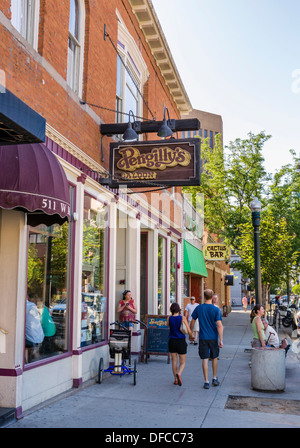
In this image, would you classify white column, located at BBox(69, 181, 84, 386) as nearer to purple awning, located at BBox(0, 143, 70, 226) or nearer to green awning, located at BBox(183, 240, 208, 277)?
purple awning, located at BBox(0, 143, 70, 226)

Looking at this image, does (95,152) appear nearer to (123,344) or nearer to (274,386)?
(123,344)

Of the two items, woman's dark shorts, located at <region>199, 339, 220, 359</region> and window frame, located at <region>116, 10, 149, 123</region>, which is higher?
window frame, located at <region>116, 10, 149, 123</region>

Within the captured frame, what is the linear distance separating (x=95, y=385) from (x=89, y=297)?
1.68 metres

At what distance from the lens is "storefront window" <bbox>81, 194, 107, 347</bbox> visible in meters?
8.83

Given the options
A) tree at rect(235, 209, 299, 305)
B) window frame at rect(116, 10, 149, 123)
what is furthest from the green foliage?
window frame at rect(116, 10, 149, 123)

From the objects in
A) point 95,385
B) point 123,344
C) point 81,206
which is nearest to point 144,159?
point 81,206

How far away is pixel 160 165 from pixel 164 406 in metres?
4.43

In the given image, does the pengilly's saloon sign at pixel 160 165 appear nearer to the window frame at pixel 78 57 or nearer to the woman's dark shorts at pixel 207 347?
the window frame at pixel 78 57

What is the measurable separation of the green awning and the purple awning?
14199 mm

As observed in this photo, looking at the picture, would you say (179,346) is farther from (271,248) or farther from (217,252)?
(217,252)

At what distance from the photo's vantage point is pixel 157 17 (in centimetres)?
1308

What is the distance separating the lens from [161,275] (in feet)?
51.0

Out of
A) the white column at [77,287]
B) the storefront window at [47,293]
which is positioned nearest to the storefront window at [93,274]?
the white column at [77,287]

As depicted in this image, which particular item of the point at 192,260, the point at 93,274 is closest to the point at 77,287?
the point at 93,274
